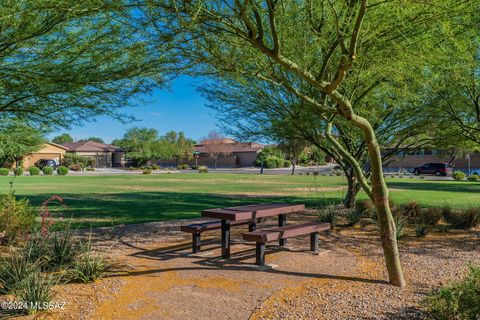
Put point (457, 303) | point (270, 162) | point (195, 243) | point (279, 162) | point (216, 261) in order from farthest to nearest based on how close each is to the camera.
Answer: point (279, 162), point (270, 162), point (195, 243), point (216, 261), point (457, 303)

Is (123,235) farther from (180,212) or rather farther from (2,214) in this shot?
(180,212)

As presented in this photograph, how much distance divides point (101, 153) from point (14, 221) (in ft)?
285

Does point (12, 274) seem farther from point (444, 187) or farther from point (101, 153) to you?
point (101, 153)

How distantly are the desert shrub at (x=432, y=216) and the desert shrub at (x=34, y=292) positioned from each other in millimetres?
10101

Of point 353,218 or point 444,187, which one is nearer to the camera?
point 353,218

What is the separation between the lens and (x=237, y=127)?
12797mm

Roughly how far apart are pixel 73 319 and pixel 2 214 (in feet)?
15.5

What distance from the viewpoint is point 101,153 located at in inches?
3602

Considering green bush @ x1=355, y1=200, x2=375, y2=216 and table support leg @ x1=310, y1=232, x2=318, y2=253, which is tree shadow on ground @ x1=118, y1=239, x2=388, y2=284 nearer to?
table support leg @ x1=310, y1=232, x2=318, y2=253

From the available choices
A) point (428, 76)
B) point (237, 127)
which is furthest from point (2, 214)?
point (428, 76)

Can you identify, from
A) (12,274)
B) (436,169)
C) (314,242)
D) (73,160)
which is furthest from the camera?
(73,160)

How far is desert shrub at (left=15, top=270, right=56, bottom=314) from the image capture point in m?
4.80

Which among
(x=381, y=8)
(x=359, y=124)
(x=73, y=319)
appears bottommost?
(x=73, y=319)

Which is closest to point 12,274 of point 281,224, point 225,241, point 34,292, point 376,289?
point 34,292
